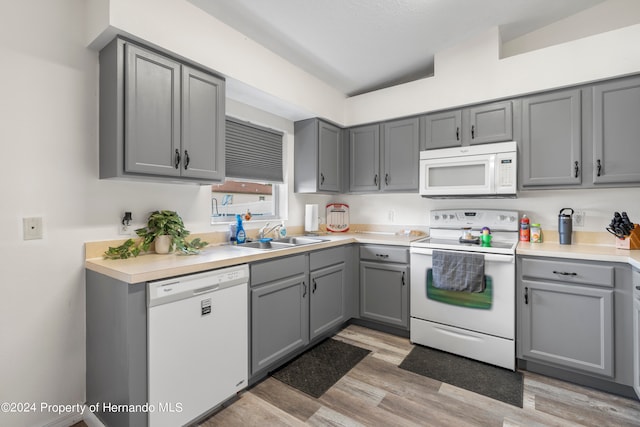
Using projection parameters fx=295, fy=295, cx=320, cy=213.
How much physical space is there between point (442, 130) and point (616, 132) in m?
1.21

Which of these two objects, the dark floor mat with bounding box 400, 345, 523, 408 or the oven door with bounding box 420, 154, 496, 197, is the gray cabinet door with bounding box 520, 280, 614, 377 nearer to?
the dark floor mat with bounding box 400, 345, 523, 408

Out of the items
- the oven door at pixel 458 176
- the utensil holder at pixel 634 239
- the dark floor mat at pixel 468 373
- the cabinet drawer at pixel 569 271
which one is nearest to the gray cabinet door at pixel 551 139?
the oven door at pixel 458 176

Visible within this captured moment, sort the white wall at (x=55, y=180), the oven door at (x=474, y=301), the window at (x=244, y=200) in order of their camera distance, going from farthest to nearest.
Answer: the window at (x=244, y=200), the oven door at (x=474, y=301), the white wall at (x=55, y=180)

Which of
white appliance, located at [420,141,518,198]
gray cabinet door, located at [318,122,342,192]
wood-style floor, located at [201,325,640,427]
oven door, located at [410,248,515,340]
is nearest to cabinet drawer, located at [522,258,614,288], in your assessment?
oven door, located at [410,248,515,340]

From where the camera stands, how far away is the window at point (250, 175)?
102 inches

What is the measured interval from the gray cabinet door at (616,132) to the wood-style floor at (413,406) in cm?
151

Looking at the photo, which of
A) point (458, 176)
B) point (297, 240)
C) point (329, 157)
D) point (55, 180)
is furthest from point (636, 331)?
point (55, 180)

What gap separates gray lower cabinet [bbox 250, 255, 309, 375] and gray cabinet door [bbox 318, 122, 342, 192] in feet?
3.65

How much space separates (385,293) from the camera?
282cm

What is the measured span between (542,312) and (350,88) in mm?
2825

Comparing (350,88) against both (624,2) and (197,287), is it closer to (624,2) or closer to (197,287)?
(624,2)

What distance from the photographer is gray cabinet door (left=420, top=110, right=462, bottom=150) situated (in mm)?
2744

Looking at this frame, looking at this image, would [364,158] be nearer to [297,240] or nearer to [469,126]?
[469,126]

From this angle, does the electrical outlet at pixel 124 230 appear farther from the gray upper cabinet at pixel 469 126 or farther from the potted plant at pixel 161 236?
the gray upper cabinet at pixel 469 126
